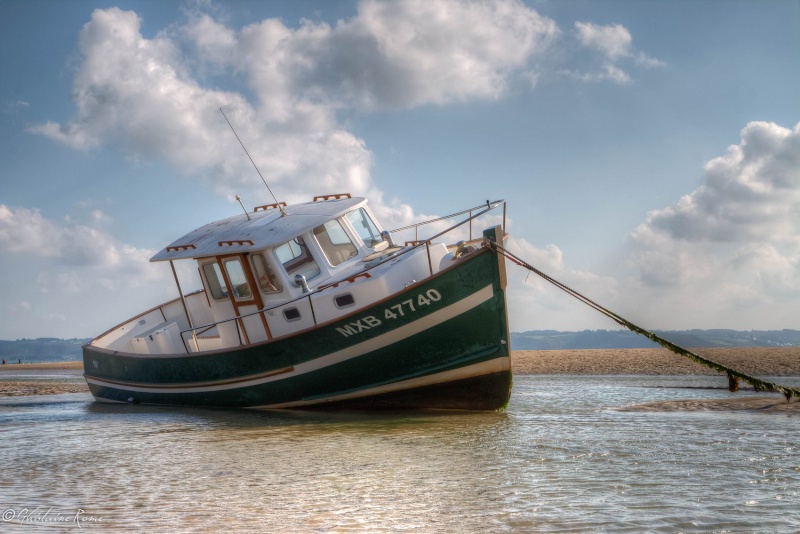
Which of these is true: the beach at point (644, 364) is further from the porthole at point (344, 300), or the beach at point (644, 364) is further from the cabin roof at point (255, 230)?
the porthole at point (344, 300)

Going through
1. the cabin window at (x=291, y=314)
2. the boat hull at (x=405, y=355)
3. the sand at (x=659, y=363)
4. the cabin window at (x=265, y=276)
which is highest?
the cabin window at (x=265, y=276)

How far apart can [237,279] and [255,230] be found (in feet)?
3.61

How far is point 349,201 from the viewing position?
15.7 meters

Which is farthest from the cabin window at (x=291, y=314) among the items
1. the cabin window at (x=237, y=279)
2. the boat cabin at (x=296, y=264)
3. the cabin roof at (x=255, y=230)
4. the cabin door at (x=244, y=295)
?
the cabin roof at (x=255, y=230)

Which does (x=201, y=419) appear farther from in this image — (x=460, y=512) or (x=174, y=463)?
(x=460, y=512)

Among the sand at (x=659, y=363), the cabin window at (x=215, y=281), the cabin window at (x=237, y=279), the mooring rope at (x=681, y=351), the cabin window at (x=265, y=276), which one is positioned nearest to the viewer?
the mooring rope at (x=681, y=351)

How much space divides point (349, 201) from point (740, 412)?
8675 millimetres

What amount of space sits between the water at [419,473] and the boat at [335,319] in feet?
2.67

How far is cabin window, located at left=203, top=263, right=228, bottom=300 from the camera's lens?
51.0 ft

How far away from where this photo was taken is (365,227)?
52.2ft

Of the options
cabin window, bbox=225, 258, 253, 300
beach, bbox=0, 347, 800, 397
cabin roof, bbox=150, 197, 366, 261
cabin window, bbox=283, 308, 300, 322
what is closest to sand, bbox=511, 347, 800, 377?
beach, bbox=0, 347, 800, 397

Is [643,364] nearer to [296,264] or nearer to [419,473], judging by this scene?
[296,264]

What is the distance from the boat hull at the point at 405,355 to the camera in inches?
478

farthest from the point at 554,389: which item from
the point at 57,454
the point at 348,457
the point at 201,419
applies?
the point at 57,454
